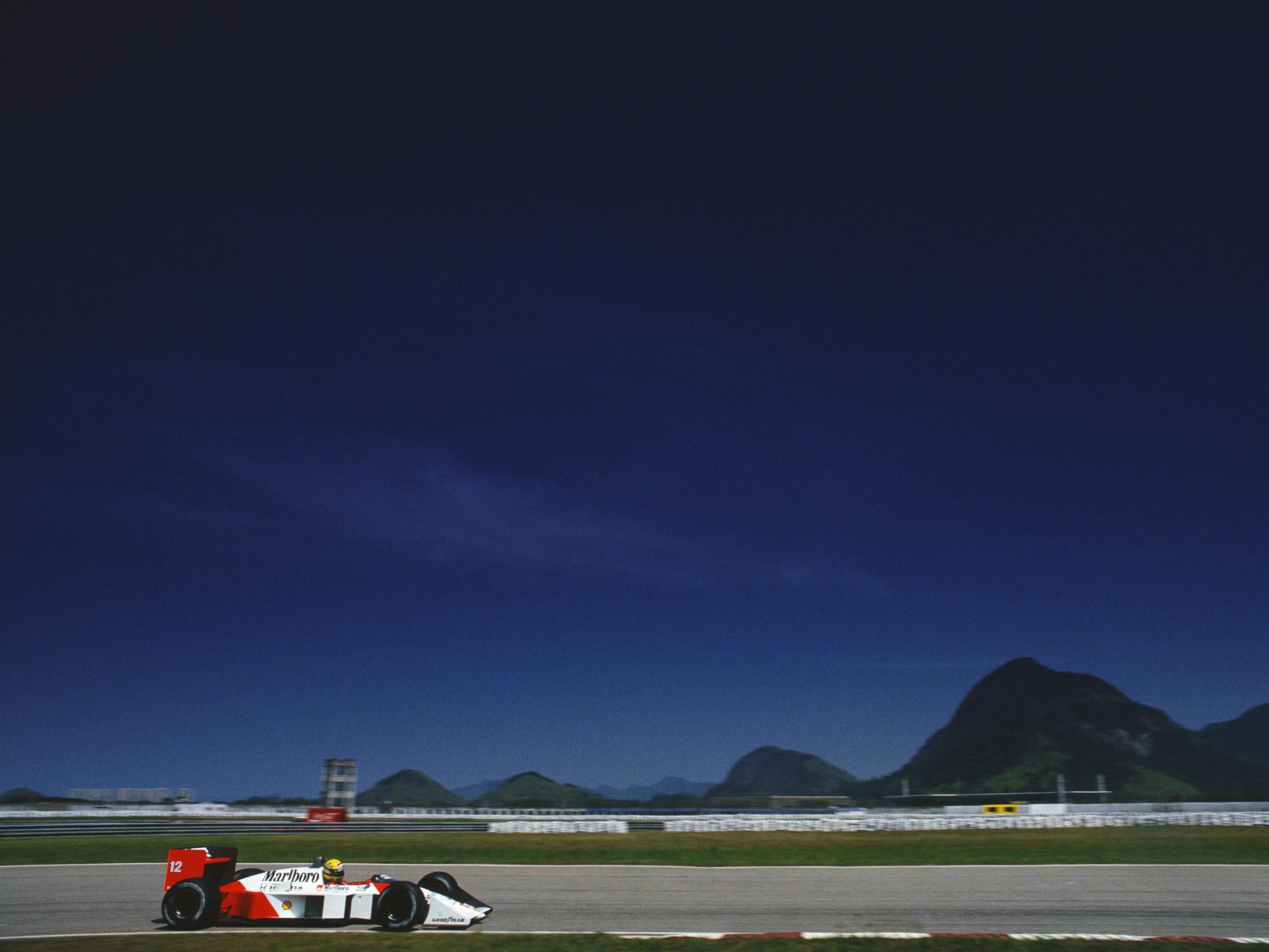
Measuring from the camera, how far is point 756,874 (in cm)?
2134

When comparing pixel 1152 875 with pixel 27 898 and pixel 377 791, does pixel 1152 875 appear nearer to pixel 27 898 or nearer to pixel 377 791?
pixel 27 898

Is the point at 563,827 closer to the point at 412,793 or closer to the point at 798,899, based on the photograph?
the point at 798,899

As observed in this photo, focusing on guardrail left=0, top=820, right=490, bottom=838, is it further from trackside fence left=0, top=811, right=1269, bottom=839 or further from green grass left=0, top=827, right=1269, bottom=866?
green grass left=0, top=827, right=1269, bottom=866

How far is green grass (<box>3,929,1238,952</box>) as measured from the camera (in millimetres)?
11984

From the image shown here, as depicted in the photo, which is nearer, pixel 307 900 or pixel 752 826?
pixel 307 900

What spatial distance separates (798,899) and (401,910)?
26.2 feet

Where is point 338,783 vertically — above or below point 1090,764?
above

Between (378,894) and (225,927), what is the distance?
8.86ft

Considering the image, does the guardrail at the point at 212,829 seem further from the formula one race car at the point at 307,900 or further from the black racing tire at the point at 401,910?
the black racing tire at the point at 401,910

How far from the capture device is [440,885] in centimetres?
1465

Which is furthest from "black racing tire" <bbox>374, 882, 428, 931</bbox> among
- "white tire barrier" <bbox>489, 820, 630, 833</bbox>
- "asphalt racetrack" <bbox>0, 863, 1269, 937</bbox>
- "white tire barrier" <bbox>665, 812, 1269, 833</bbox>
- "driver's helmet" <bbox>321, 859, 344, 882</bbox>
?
"white tire barrier" <bbox>665, 812, 1269, 833</bbox>

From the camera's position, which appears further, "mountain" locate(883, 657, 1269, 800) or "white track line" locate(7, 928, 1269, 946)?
"mountain" locate(883, 657, 1269, 800)

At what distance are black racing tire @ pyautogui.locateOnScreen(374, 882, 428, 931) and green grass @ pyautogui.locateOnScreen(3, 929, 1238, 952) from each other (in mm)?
329

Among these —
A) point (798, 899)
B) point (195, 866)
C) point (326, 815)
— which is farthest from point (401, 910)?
point (326, 815)
